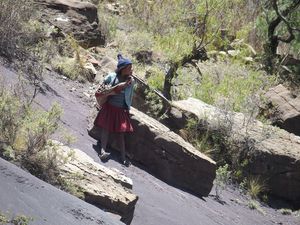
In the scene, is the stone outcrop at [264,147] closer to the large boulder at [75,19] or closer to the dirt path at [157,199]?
the dirt path at [157,199]

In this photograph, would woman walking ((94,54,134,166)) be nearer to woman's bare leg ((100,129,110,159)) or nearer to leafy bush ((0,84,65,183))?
woman's bare leg ((100,129,110,159))

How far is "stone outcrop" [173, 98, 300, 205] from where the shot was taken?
11.0m

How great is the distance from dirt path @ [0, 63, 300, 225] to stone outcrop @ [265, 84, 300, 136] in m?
2.47

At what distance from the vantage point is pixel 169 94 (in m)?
11.8

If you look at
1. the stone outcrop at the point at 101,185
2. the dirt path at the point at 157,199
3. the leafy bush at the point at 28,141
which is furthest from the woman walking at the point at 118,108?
the leafy bush at the point at 28,141

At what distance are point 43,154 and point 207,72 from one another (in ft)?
31.1

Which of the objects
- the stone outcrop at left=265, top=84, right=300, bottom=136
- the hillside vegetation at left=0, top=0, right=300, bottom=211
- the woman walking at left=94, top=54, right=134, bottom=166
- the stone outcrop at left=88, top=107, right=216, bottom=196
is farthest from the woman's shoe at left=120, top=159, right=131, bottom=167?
the stone outcrop at left=265, top=84, right=300, bottom=136

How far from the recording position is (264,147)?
438 inches

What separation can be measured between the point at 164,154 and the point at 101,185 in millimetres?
2845

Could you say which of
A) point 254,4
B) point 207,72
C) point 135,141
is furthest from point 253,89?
point 254,4

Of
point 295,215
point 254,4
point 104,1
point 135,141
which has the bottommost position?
point 295,215

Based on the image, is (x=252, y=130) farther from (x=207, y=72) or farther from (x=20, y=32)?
(x=20, y=32)

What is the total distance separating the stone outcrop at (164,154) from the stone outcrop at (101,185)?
2.22 metres

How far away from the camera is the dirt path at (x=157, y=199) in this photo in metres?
7.43
